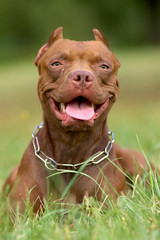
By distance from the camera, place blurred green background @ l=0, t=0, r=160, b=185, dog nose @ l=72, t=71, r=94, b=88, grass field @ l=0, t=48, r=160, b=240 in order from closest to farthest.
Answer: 1. grass field @ l=0, t=48, r=160, b=240
2. dog nose @ l=72, t=71, r=94, b=88
3. blurred green background @ l=0, t=0, r=160, b=185

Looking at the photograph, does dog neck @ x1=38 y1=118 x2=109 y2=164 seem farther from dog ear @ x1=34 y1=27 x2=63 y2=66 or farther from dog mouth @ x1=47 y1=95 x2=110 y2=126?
dog ear @ x1=34 y1=27 x2=63 y2=66

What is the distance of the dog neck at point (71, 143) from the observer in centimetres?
428

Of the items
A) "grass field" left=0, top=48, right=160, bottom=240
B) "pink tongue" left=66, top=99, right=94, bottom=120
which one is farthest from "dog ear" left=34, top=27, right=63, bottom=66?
"grass field" left=0, top=48, right=160, bottom=240

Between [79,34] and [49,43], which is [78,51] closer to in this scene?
[49,43]

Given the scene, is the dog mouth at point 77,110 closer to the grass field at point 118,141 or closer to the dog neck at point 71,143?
the dog neck at point 71,143

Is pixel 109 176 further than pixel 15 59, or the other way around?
pixel 15 59

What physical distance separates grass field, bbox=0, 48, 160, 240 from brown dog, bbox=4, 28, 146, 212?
0.22m

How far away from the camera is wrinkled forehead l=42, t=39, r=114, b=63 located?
14.0 ft

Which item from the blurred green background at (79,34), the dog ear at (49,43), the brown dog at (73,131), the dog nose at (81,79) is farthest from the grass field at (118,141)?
the dog ear at (49,43)

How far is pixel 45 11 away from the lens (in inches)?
1254

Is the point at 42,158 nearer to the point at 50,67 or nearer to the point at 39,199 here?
the point at 39,199

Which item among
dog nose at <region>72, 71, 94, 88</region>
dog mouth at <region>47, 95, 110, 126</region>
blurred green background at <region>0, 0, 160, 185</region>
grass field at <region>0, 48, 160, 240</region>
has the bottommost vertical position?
blurred green background at <region>0, 0, 160, 185</region>

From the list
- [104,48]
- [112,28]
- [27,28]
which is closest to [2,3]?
[27,28]

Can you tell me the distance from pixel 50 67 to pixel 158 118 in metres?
6.47
